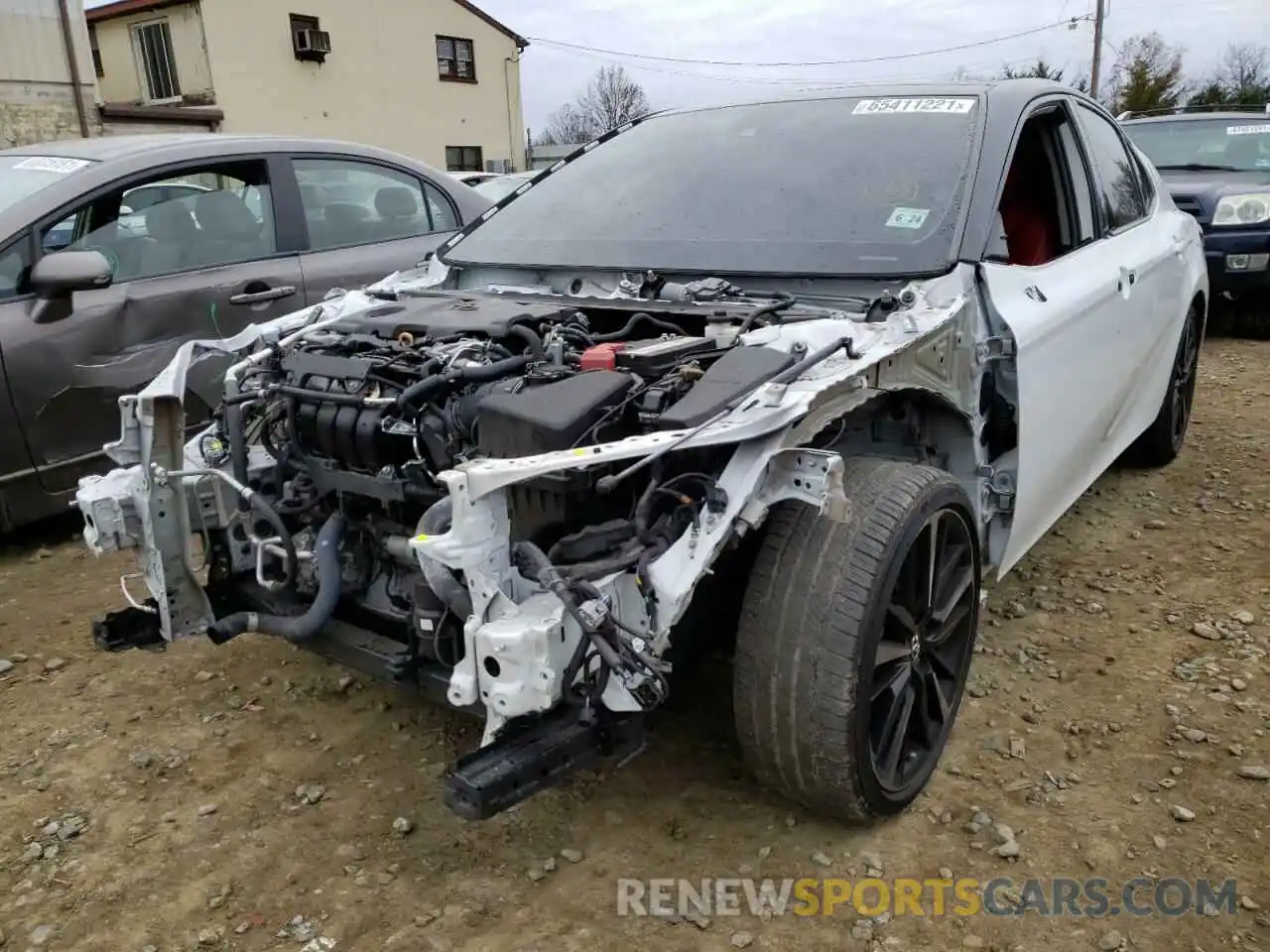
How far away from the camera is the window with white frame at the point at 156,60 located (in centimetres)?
2170

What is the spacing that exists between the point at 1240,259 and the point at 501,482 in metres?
7.69

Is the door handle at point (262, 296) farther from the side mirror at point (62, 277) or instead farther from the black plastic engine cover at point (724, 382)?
the black plastic engine cover at point (724, 382)

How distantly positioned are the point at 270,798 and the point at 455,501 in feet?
4.04

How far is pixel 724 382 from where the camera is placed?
2.17 m

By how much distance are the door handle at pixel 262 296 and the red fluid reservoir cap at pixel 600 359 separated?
2.54 m

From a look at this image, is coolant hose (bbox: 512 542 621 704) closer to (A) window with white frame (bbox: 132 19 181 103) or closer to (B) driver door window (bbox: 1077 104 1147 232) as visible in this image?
(B) driver door window (bbox: 1077 104 1147 232)

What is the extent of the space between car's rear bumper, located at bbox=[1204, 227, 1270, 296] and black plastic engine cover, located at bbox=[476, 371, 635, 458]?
23.2 ft

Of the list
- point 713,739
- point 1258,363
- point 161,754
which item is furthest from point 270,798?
point 1258,363

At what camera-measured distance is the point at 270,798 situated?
2.65 metres

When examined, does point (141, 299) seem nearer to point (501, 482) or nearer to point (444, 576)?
point (444, 576)

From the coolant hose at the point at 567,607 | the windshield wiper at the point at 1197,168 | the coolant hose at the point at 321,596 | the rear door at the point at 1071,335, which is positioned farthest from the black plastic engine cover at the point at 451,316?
the windshield wiper at the point at 1197,168

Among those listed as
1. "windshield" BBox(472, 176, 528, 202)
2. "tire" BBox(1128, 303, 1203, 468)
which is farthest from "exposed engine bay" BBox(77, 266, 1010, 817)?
"windshield" BBox(472, 176, 528, 202)

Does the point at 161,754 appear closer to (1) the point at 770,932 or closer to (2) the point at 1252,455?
(1) the point at 770,932

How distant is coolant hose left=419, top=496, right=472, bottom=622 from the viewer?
2068 millimetres
